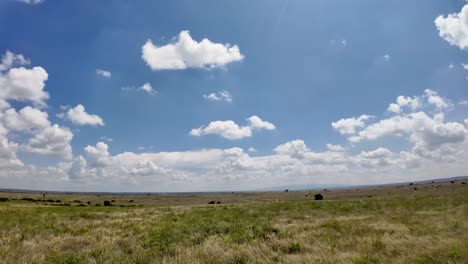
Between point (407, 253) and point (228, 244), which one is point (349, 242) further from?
point (228, 244)

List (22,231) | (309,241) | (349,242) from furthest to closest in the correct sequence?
1. (22,231)
2. (309,241)
3. (349,242)

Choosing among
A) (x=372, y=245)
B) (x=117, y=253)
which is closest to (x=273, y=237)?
(x=372, y=245)

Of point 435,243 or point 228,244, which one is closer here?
point 435,243

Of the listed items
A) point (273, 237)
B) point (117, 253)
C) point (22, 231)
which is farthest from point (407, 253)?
point (22, 231)

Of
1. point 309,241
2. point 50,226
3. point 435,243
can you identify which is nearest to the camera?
point 435,243

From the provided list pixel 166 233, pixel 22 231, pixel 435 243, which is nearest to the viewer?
pixel 435 243

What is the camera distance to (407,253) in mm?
10594

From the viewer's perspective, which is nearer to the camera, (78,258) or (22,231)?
(78,258)

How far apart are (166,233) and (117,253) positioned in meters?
5.85

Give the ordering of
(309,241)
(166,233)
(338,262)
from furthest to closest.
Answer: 1. (166,233)
2. (309,241)
3. (338,262)

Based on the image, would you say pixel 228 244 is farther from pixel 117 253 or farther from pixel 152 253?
pixel 117 253

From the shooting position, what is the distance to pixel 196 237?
53.2ft

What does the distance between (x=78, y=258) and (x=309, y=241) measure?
9.31 metres

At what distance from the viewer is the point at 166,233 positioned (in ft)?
58.2
